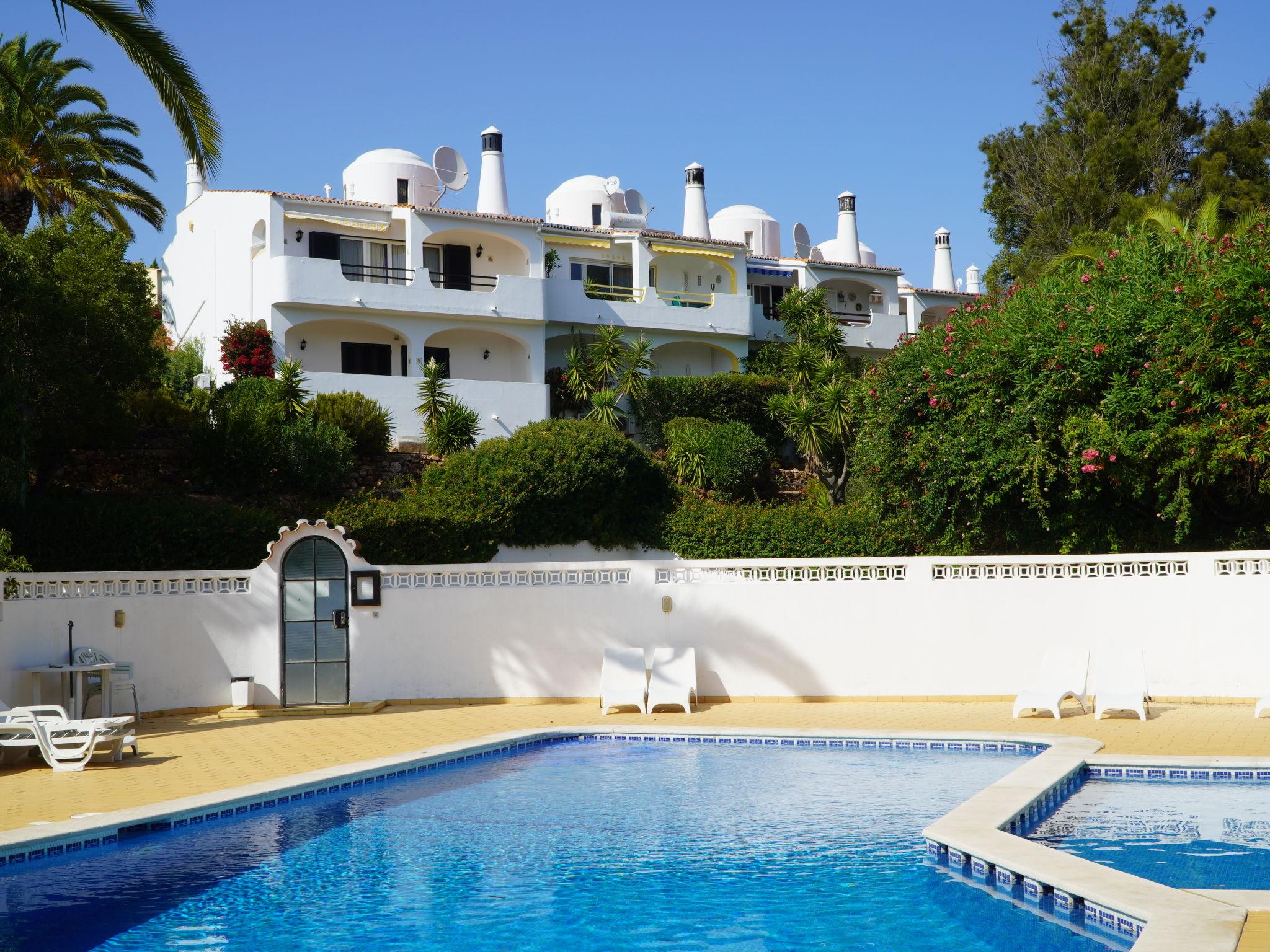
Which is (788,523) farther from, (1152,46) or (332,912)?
(1152,46)

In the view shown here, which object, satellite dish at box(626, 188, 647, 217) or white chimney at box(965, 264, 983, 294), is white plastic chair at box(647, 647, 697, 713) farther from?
white chimney at box(965, 264, 983, 294)

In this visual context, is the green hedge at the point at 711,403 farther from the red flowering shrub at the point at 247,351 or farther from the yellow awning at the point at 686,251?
the red flowering shrub at the point at 247,351

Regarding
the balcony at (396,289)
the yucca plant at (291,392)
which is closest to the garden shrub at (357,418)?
the yucca plant at (291,392)

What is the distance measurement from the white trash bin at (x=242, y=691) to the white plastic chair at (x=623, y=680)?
4872 mm

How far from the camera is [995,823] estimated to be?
28.0ft

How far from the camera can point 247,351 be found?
3228 cm

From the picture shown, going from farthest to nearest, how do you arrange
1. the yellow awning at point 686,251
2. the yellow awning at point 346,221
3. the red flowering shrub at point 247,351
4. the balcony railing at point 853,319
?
1. the balcony railing at point 853,319
2. the yellow awning at point 686,251
3. the yellow awning at point 346,221
4. the red flowering shrub at point 247,351

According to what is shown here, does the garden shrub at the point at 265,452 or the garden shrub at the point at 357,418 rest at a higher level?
the garden shrub at the point at 357,418

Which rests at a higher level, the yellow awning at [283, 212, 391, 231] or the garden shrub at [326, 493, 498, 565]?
the yellow awning at [283, 212, 391, 231]

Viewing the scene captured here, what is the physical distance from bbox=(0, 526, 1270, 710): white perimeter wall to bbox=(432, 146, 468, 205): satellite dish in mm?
27265

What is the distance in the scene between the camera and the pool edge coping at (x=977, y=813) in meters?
6.25

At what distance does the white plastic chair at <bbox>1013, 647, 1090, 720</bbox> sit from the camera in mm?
14250

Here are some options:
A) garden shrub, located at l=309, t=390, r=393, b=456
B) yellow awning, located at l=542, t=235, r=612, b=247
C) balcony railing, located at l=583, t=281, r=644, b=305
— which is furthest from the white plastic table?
yellow awning, located at l=542, t=235, r=612, b=247

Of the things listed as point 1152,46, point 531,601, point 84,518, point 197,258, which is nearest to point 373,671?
point 531,601
